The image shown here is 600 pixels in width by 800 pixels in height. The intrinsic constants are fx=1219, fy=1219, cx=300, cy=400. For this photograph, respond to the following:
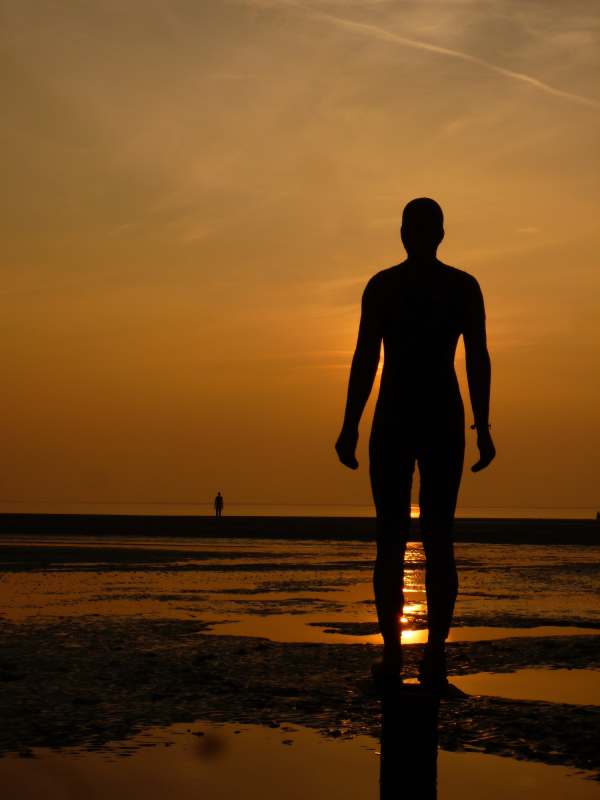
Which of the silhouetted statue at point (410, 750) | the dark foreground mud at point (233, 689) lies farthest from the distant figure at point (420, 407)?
the dark foreground mud at point (233, 689)

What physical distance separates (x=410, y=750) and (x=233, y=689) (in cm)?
494

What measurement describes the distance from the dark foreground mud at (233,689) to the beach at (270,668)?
23 millimetres

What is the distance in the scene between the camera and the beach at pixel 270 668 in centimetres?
859

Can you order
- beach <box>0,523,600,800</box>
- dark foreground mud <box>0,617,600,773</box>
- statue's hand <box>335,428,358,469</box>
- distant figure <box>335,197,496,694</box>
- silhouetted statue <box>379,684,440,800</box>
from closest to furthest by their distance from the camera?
silhouetted statue <box>379,684,440,800</box>, distant figure <box>335,197,496,694</box>, statue's hand <box>335,428,358,469</box>, beach <box>0,523,600,800</box>, dark foreground mud <box>0,617,600,773</box>

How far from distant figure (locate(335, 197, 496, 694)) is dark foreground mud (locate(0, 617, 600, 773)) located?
66.3 inches

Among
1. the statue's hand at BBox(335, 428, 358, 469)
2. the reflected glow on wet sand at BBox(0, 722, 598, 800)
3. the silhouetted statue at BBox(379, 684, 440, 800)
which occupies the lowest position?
the reflected glow on wet sand at BBox(0, 722, 598, 800)

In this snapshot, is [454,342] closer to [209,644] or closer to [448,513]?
[448,513]

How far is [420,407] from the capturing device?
23.5ft

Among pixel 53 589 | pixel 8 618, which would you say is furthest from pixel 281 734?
pixel 53 589

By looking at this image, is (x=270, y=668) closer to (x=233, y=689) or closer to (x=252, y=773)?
(x=233, y=689)

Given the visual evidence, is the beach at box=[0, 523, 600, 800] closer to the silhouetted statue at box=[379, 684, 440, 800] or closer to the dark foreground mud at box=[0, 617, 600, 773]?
the dark foreground mud at box=[0, 617, 600, 773]

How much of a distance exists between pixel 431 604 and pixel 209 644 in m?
7.28

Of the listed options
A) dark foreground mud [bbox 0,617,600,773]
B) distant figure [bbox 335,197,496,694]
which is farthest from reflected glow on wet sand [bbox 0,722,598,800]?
distant figure [bbox 335,197,496,694]

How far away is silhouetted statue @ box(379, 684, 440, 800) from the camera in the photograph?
6176mm
